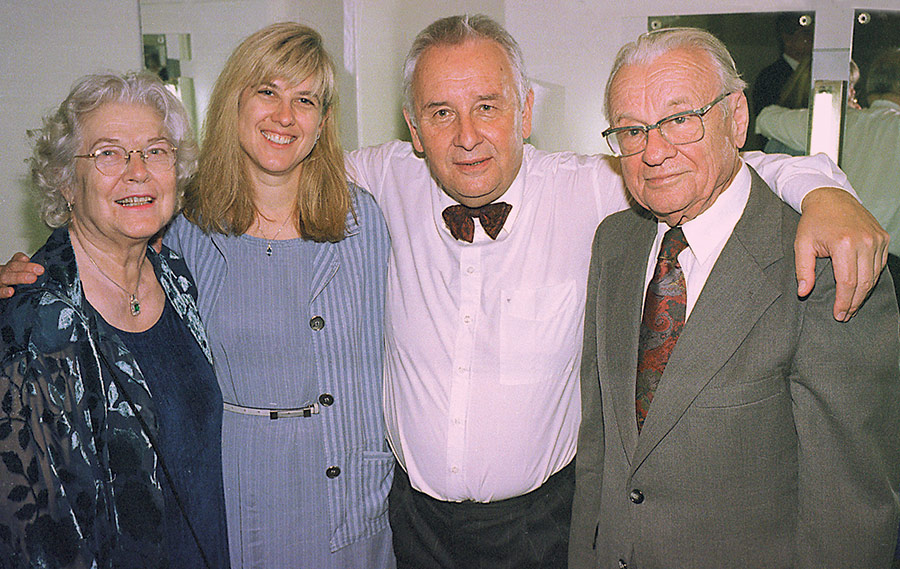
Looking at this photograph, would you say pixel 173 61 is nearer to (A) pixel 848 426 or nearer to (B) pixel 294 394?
(B) pixel 294 394

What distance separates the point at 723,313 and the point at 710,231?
204mm

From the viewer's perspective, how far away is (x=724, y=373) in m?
1.47

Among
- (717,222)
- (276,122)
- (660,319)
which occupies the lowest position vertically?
(660,319)

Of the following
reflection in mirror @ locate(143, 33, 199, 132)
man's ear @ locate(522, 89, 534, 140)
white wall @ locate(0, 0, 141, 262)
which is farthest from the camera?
reflection in mirror @ locate(143, 33, 199, 132)

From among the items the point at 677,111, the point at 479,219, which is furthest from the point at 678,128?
the point at 479,219

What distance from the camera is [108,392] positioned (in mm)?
1599

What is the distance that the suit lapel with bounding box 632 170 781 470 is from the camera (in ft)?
4.79

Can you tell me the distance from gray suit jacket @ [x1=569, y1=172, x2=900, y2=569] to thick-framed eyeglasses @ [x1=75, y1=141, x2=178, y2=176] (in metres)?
1.24

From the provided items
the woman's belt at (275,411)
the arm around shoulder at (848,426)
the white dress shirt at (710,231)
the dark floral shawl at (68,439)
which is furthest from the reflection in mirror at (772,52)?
the dark floral shawl at (68,439)

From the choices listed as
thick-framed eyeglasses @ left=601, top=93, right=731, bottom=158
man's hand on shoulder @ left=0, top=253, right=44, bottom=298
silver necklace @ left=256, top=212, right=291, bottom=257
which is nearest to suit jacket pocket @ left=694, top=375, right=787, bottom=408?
thick-framed eyeglasses @ left=601, top=93, right=731, bottom=158

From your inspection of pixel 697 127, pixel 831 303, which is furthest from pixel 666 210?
pixel 831 303

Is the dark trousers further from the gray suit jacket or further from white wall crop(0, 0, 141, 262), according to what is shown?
white wall crop(0, 0, 141, 262)

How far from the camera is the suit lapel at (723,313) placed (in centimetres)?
146

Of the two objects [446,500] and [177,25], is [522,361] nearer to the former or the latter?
[446,500]
